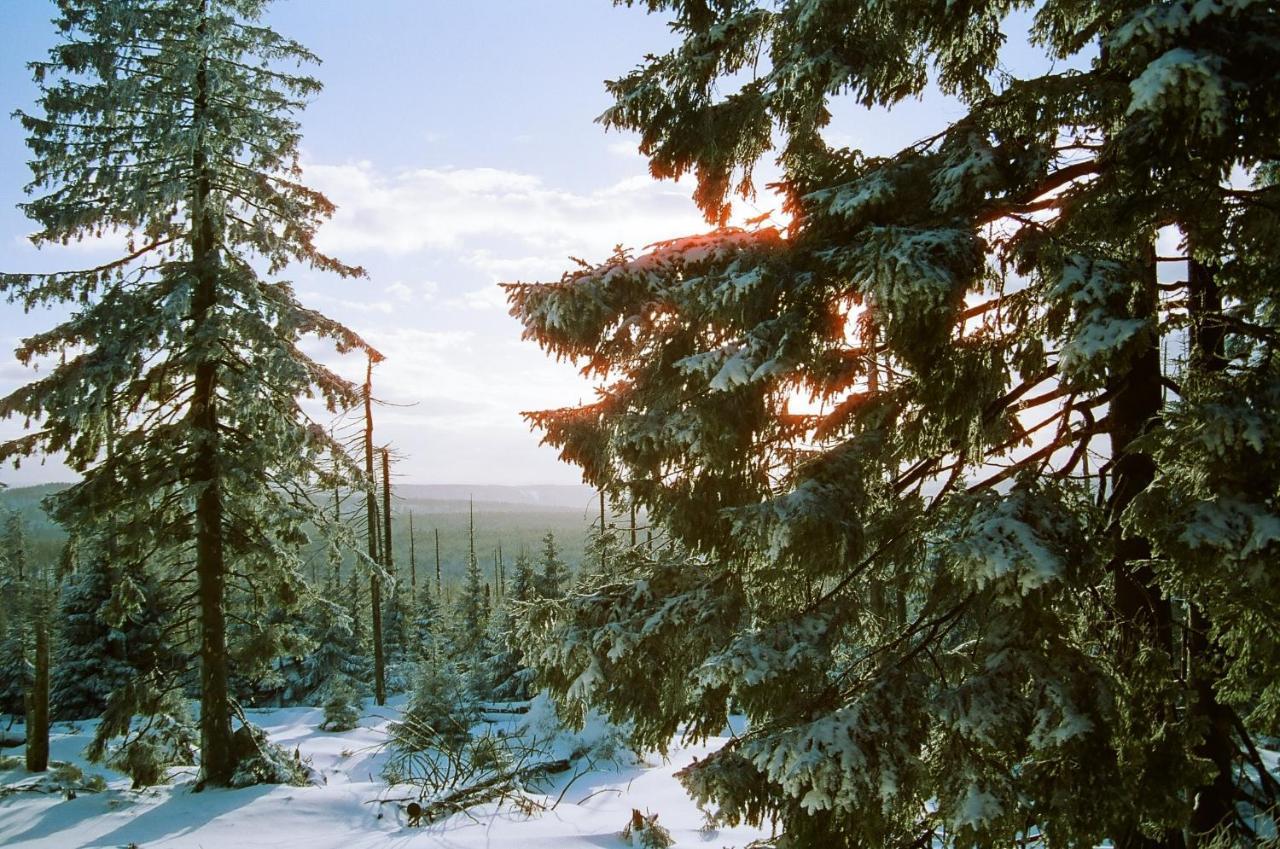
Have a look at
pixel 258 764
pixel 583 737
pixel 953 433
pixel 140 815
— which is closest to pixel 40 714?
pixel 140 815

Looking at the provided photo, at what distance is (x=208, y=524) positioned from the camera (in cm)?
1064

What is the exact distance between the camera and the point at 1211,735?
4.33 meters

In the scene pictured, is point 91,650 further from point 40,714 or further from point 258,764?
point 258,764

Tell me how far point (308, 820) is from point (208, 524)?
14.2ft

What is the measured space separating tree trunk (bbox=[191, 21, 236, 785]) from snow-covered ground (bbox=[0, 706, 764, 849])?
69 cm

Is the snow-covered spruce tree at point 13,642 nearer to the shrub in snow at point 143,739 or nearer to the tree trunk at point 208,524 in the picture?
the shrub in snow at point 143,739

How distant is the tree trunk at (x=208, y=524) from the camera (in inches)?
409

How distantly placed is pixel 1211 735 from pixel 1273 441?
243cm

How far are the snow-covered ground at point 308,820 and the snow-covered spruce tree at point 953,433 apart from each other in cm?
372

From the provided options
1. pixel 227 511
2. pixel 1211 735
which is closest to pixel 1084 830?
pixel 1211 735

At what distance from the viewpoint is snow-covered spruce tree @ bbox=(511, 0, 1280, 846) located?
3.24m

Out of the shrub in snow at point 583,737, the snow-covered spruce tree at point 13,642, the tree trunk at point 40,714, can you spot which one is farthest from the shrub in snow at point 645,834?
the snow-covered spruce tree at point 13,642

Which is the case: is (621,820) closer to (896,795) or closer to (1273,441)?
(896,795)

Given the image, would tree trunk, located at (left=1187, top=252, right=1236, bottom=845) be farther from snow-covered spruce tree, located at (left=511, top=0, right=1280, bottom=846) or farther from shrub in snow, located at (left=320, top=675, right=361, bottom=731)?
shrub in snow, located at (left=320, top=675, right=361, bottom=731)
